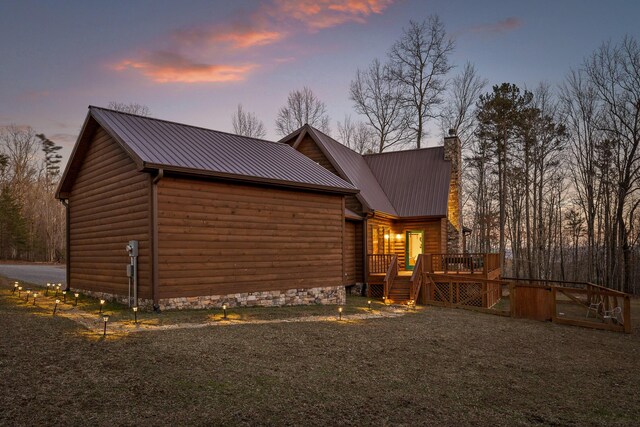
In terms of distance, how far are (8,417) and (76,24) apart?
1642 centimetres

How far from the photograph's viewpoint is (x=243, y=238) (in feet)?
43.4

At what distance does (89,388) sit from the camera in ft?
18.3

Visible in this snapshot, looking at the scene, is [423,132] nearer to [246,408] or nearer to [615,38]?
[615,38]

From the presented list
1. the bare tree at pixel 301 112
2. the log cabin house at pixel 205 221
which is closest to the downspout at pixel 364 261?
the log cabin house at pixel 205 221

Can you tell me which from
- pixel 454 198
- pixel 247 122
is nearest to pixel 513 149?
pixel 454 198

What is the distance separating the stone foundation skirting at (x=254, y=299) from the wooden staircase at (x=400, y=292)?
7.32ft

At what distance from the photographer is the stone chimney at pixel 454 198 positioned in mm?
23375

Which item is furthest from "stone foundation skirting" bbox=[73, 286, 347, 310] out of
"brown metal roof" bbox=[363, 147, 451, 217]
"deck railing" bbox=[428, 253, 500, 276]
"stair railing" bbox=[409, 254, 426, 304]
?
"brown metal roof" bbox=[363, 147, 451, 217]

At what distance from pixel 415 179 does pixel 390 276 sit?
823 centimetres

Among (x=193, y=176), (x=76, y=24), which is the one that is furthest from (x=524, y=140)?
(x=76, y=24)

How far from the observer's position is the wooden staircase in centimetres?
1669

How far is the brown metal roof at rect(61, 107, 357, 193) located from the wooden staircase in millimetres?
4443

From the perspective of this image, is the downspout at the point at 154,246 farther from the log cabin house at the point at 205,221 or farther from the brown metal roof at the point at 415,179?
the brown metal roof at the point at 415,179

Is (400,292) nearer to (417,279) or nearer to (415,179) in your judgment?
(417,279)
